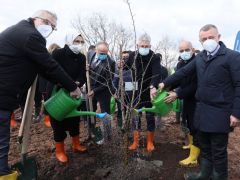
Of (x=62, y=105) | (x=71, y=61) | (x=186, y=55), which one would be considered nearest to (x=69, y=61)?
(x=71, y=61)

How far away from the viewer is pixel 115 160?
4.20 meters

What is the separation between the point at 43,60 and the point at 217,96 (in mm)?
1882

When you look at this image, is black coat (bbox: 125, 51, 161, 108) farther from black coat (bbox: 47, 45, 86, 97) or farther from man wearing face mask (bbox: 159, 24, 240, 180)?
man wearing face mask (bbox: 159, 24, 240, 180)

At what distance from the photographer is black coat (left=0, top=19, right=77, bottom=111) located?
9.62 feet

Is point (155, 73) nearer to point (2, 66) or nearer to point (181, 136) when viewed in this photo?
point (181, 136)

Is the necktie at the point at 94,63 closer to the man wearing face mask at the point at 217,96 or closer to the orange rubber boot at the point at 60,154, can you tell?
the orange rubber boot at the point at 60,154

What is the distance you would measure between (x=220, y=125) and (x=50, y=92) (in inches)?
95.1

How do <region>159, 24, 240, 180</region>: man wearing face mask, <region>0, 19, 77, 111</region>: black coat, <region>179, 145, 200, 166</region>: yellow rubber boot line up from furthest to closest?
<region>179, 145, 200, 166</region>: yellow rubber boot < <region>159, 24, 240, 180</region>: man wearing face mask < <region>0, 19, 77, 111</region>: black coat

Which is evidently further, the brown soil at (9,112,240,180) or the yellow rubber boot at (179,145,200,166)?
the yellow rubber boot at (179,145,200,166)

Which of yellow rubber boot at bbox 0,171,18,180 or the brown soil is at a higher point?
yellow rubber boot at bbox 0,171,18,180

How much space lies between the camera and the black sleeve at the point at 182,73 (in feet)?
12.1

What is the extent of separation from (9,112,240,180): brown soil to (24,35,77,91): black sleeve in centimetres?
125

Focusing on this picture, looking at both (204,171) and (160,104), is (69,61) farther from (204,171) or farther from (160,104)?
(204,171)

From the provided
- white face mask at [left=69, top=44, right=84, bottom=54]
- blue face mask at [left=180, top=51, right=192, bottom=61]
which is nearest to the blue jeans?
white face mask at [left=69, top=44, right=84, bottom=54]
